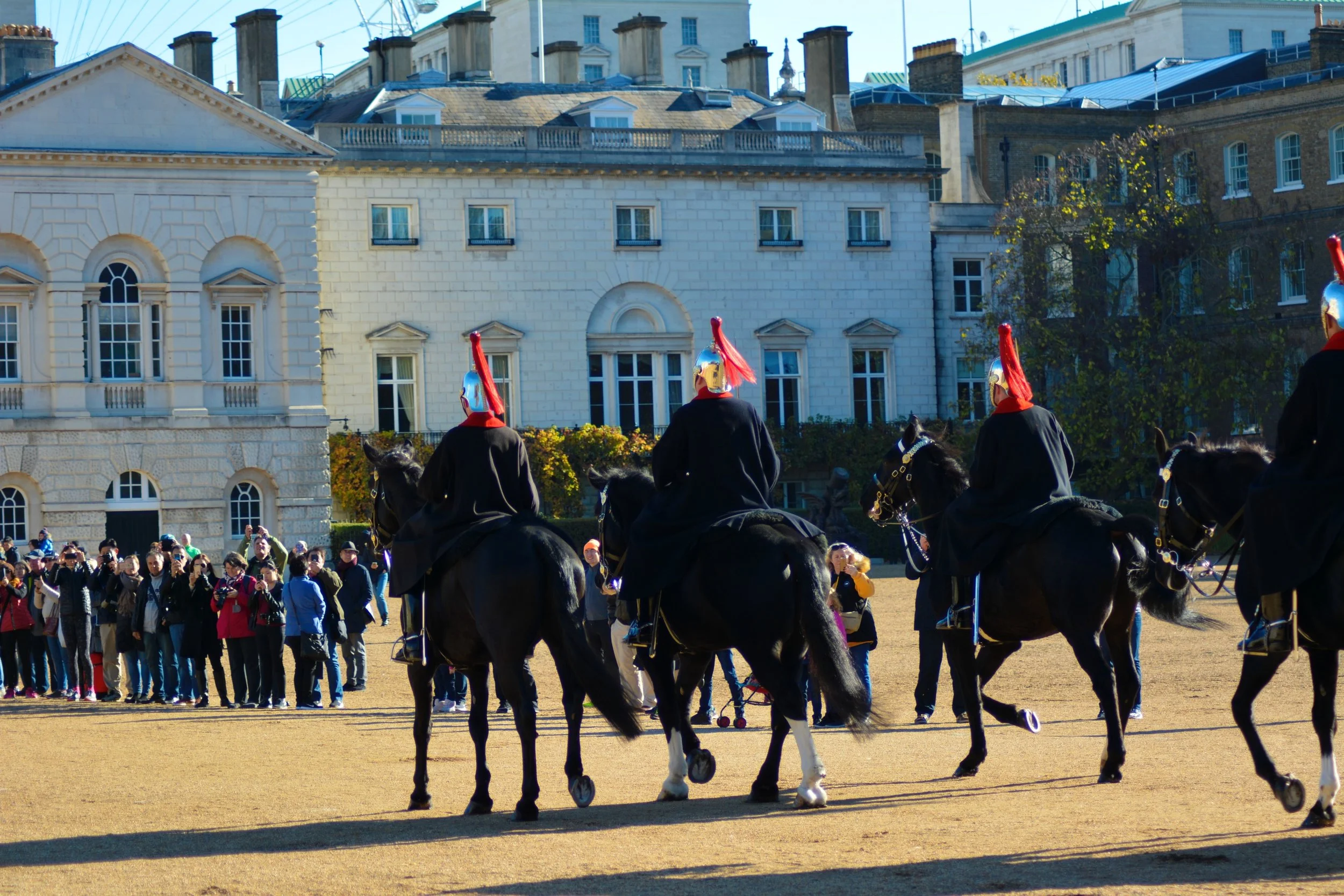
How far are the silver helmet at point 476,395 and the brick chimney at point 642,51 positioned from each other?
49.7m

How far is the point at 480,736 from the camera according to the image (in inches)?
509

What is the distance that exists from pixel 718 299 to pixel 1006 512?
4338 centimetres

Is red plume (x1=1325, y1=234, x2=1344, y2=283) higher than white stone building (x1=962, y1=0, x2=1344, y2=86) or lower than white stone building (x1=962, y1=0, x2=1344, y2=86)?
lower

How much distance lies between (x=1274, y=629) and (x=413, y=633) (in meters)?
5.60

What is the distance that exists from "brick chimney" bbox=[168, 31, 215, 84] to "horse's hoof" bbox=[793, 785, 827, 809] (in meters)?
47.1

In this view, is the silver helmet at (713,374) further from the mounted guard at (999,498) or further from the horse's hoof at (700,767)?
the horse's hoof at (700,767)

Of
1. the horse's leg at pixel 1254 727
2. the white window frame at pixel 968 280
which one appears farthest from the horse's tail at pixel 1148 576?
the white window frame at pixel 968 280

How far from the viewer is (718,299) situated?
5644 centimetres

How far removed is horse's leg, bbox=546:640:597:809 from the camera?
1253cm

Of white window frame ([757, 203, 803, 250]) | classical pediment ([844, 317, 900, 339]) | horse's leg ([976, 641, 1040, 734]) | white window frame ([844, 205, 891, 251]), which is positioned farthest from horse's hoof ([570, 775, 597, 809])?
white window frame ([844, 205, 891, 251])

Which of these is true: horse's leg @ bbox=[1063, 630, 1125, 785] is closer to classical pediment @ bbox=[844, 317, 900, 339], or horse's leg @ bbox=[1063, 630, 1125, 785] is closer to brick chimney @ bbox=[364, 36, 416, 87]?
classical pediment @ bbox=[844, 317, 900, 339]

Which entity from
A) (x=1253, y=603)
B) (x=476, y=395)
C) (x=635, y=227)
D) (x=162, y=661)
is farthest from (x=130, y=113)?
(x=1253, y=603)

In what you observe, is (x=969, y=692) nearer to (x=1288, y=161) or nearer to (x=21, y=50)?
(x=21, y=50)

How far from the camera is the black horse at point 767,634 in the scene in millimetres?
11930
